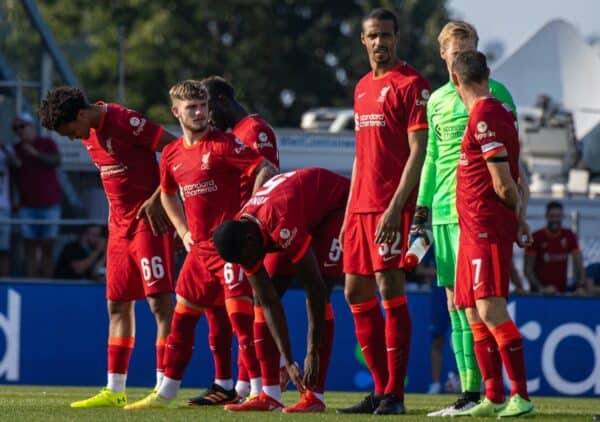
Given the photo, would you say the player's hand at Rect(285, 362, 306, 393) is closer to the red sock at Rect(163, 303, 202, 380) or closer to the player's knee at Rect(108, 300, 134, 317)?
the red sock at Rect(163, 303, 202, 380)

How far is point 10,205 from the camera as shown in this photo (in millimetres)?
18906

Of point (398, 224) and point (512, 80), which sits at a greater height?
point (512, 80)

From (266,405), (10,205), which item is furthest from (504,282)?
(10,205)

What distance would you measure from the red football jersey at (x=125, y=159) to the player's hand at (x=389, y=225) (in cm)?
190

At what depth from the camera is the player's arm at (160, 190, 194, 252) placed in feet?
35.7

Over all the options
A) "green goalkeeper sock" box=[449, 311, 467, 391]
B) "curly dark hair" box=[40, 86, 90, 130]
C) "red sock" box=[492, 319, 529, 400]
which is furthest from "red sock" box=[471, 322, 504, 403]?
"curly dark hair" box=[40, 86, 90, 130]

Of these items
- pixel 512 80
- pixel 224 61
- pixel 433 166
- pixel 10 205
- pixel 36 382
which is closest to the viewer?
pixel 433 166

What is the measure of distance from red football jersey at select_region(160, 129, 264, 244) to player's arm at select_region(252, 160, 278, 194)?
7 centimetres

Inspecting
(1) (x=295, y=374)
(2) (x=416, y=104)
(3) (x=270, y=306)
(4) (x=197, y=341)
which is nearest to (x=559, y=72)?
(4) (x=197, y=341)

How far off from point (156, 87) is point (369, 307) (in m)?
38.4

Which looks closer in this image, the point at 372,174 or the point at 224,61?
the point at 372,174

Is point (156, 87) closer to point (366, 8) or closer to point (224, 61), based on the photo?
point (224, 61)

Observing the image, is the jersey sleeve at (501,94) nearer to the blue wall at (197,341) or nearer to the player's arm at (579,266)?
the blue wall at (197,341)

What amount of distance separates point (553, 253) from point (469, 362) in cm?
855
